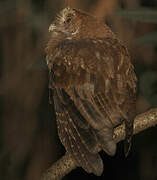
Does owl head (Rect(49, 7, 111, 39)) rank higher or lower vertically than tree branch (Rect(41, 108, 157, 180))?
higher

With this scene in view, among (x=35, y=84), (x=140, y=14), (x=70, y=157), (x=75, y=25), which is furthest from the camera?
(x=35, y=84)

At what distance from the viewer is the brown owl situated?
2.85 meters

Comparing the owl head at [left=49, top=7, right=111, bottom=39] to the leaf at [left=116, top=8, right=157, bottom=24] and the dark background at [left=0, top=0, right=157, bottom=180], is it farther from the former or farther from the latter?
the dark background at [left=0, top=0, right=157, bottom=180]

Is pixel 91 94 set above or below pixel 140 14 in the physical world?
Result: below

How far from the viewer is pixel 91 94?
299cm

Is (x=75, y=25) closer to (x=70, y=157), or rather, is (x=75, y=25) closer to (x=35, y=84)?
(x=70, y=157)

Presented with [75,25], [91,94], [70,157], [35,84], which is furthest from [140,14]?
[35,84]

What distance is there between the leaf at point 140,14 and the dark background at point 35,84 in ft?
4.98

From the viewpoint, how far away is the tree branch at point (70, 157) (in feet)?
9.19

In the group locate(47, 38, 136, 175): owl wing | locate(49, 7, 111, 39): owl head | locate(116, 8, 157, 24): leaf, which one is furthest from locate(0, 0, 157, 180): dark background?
locate(47, 38, 136, 175): owl wing

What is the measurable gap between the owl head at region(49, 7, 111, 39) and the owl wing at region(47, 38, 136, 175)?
27 cm

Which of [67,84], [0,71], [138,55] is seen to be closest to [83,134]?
[67,84]

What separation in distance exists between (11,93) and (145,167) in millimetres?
1979

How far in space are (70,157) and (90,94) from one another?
45 centimetres
